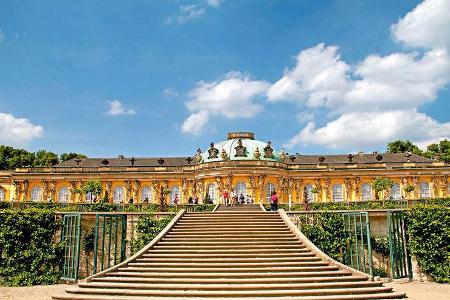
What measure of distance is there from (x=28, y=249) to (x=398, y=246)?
17.2 metres

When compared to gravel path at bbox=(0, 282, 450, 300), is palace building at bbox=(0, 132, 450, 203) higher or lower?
higher

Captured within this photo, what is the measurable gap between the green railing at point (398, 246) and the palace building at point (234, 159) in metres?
24.7

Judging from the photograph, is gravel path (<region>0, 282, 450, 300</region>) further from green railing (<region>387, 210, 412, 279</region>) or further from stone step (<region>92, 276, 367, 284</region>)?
stone step (<region>92, 276, 367, 284</region>)

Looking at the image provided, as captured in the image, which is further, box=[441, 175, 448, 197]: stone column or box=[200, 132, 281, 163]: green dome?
box=[441, 175, 448, 197]: stone column

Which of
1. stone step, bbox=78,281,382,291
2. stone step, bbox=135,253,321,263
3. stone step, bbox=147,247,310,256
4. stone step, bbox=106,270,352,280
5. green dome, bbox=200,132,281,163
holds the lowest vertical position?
stone step, bbox=78,281,382,291

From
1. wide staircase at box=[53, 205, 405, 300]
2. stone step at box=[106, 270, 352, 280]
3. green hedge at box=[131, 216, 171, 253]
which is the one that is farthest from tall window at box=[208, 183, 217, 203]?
stone step at box=[106, 270, 352, 280]

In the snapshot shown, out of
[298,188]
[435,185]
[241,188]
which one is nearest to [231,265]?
[241,188]

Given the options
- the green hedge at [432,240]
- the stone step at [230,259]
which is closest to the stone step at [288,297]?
the stone step at [230,259]

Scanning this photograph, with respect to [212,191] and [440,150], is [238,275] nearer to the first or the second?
[212,191]

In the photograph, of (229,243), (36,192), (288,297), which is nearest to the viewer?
(288,297)

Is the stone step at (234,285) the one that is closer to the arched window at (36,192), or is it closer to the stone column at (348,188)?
the stone column at (348,188)

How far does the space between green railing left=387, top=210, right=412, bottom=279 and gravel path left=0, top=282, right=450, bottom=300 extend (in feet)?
2.77

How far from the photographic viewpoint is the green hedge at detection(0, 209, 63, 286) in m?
19.8

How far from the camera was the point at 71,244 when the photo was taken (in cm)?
1983
